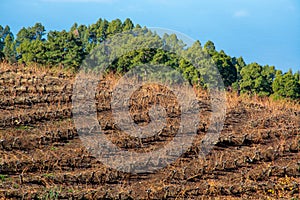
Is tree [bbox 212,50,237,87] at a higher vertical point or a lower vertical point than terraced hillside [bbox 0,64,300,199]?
higher

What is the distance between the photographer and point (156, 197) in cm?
707

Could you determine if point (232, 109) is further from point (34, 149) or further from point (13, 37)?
point (13, 37)

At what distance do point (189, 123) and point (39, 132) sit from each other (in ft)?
11.1

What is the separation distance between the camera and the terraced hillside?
7.20m

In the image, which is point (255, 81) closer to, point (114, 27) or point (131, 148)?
point (114, 27)

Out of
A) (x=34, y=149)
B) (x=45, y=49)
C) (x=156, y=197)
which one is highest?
(x=45, y=49)

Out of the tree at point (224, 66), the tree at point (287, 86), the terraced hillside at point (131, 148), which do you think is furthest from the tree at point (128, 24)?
the terraced hillside at point (131, 148)

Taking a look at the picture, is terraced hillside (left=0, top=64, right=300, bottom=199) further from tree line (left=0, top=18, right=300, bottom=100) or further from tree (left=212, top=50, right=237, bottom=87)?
tree (left=212, top=50, right=237, bottom=87)

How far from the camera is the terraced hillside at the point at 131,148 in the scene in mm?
7195

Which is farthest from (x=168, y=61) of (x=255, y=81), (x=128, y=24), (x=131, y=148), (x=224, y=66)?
(x=131, y=148)

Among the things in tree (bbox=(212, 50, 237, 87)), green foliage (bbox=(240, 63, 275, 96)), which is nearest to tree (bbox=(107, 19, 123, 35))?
tree (bbox=(212, 50, 237, 87))

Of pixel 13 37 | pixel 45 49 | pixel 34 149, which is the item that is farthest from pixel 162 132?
pixel 13 37

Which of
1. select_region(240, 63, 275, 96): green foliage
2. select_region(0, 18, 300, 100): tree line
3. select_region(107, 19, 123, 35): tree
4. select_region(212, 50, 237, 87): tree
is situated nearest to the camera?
select_region(0, 18, 300, 100): tree line

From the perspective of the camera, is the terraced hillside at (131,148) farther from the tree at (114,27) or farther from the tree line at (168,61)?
the tree at (114,27)
